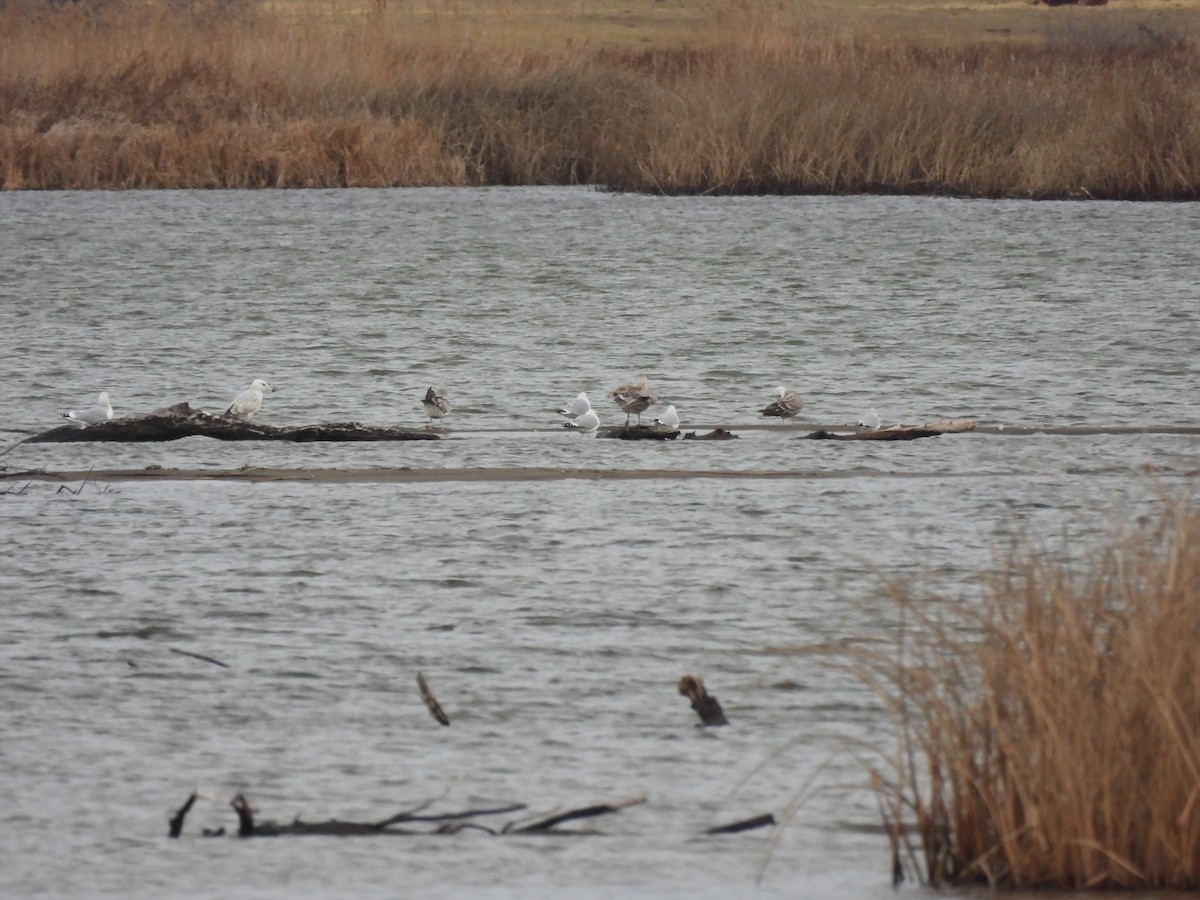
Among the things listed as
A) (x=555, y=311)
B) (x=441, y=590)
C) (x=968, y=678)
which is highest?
(x=968, y=678)

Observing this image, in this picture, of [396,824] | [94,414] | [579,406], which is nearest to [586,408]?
[579,406]

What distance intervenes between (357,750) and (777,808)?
1245 mm

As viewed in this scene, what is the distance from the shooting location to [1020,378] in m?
14.4


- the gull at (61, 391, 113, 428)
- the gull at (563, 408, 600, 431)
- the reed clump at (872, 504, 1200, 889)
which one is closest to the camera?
the reed clump at (872, 504, 1200, 889)

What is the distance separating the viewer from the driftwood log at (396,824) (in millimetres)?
5316

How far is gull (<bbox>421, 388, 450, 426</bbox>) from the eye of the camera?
471 inches

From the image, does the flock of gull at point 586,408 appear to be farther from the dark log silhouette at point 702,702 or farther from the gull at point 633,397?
the dark log silhouette at point 702,702

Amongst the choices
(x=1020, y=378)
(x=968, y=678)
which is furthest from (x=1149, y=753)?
(x=1020, y=378)

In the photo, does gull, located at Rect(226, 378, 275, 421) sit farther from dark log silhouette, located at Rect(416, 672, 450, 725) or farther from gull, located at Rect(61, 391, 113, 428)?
dark log silhouette, located at Rect(416, 672, 450, 725)

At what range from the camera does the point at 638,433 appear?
11.7m

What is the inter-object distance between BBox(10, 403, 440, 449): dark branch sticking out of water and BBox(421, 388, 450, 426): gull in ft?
1.25

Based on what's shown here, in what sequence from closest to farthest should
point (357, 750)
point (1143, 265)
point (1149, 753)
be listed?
point (1149, 753)
point (357, 750)
point (1143, 265)

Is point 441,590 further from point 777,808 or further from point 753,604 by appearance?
point 777,808

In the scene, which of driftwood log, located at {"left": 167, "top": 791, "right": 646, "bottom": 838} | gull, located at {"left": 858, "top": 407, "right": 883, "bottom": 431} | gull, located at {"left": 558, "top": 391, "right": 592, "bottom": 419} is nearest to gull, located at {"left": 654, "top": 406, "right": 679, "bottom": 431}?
gull, located at {"left": 558, "top": 391, "right": 592, "bottom": 419}
